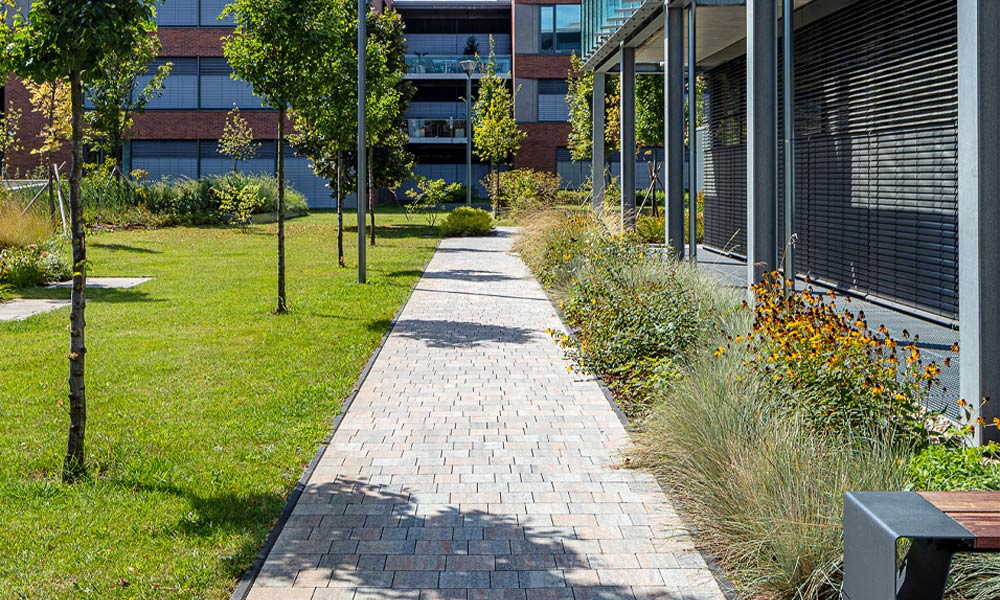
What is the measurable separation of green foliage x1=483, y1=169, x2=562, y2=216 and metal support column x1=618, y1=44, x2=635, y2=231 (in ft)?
12.7

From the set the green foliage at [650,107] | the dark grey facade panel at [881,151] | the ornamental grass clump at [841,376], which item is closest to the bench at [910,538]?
the ornamental grass clump at [841,376]

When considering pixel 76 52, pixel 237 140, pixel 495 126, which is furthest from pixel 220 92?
pixel 76 52

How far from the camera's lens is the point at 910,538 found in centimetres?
276

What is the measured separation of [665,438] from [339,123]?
47.6 feet

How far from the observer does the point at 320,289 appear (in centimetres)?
1680

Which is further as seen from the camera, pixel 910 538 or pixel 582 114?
pixel 582 114

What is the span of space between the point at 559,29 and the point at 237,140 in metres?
16.7

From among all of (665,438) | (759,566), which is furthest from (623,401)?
(759,566)

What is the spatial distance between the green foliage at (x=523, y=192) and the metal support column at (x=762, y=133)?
13.2 meters

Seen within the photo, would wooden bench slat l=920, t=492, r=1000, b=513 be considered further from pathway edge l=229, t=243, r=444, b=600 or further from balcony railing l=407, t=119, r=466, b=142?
balcony railing l=407, t=119, r=466, b=142

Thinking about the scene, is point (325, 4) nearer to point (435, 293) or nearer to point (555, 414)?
point (435, 293)

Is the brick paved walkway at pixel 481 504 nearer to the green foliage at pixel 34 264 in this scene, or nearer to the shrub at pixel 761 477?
the shrub at pixel 761 477

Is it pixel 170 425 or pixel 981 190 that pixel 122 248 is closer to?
pixel 170 425

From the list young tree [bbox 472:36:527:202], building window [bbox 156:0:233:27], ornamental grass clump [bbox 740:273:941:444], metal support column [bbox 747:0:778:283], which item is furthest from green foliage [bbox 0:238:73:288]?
building window [bbox 156:0:233:27]
